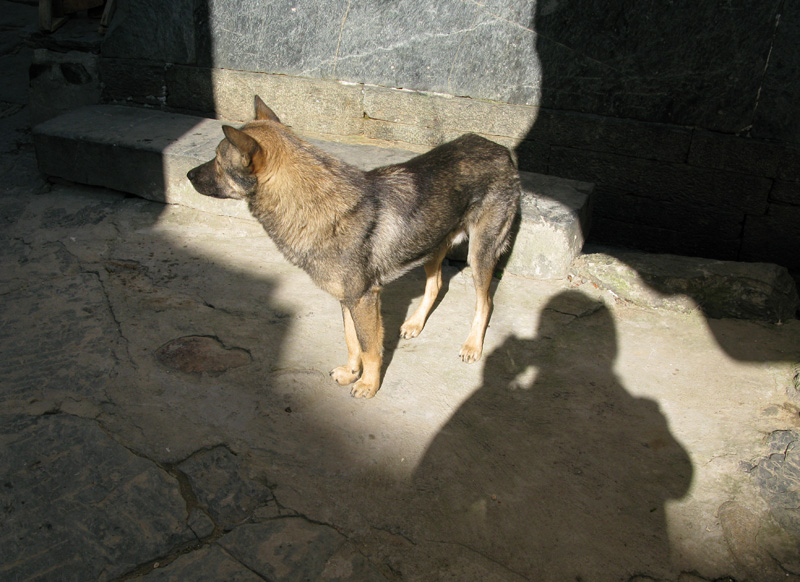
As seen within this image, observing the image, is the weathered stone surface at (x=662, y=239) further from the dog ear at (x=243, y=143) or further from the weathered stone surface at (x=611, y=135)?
the dog ear at (x=243, y=143)

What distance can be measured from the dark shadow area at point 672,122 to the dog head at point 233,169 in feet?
10.5

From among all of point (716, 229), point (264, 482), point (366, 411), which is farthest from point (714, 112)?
point (264, 482)

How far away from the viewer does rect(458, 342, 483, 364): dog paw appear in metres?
4.23

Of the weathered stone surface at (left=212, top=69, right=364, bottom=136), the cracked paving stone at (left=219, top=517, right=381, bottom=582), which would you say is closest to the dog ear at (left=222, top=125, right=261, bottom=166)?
the cracked paving stone at (left=219, top=517, right=381, bottom=582)

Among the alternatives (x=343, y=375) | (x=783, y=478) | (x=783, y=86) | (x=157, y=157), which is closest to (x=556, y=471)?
(x=783, y=478)

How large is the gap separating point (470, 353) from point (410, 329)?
527mm

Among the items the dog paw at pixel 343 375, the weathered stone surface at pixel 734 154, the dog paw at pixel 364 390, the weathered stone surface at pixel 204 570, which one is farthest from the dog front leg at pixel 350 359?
the weathered stone surface at pixel 734 154

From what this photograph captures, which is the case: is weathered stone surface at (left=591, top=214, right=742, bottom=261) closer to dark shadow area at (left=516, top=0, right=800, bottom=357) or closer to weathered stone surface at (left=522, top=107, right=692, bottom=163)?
dark shadow area at (left=516, top=0, right=800, bottom=357)

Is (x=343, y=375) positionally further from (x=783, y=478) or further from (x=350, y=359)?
(x=783, y=478)

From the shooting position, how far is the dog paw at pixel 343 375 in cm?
398

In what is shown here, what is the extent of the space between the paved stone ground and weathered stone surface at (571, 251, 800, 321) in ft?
0.41

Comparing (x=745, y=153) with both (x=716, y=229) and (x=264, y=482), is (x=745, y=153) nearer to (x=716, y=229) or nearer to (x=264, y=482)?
(x=716, y=229)

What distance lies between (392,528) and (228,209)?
3.97 metres

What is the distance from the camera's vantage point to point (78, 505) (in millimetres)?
2963
